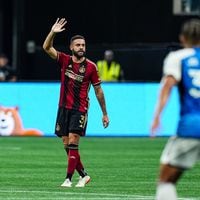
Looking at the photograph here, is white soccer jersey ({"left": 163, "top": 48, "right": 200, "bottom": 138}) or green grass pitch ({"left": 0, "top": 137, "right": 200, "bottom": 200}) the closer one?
white soccer jersey ({"left": 163, "top": 48, "right": 200, "bottom": 138})

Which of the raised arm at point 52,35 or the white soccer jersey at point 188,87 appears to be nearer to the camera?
the white soccer jersey at point 188,87

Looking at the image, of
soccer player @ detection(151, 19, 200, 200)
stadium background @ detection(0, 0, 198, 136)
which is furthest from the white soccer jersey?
stadium background @ detection(0, 0, 198, 136)

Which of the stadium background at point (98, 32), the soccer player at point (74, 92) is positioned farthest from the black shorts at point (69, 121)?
the stadium background at point (98, 32)

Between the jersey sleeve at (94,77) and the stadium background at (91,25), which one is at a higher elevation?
the jersey sleeve at (94,77)

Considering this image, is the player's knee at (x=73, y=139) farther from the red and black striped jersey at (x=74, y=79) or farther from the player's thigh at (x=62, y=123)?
the red and black striped jersey at (x=74, y=79)

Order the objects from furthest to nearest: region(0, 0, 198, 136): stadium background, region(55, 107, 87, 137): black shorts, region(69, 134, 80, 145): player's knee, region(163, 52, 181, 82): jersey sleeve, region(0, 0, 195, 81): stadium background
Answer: region(0, 0, 195, 81): stadium background → region(0, 0, 198, 136): stadium background → region(55, 107, 87, 137): black shorts → region(69, 134, 80, 145): player's knee → region(163, 52, 181, 82): jersey sleeve

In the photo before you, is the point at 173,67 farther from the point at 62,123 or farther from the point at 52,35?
the point at 62,123

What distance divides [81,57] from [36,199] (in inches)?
121

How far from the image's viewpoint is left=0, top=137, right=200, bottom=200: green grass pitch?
48.3 feet

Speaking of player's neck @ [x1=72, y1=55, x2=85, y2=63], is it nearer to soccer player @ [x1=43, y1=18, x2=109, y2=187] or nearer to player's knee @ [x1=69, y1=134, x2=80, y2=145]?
soccer player @ [x1=43, y1=18, x2=109, y2=187]

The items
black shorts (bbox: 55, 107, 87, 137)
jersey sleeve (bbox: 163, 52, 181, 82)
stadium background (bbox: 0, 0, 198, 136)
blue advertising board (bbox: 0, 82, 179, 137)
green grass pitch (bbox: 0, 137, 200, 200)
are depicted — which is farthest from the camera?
stadium background (bbox: 0, 0, 198, 136)

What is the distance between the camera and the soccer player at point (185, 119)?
35.7 ft

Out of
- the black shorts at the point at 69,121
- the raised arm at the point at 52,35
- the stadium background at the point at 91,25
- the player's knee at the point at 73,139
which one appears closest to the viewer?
the raised arm at the point at 52,35

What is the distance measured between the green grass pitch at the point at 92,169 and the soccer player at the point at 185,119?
3067mm
